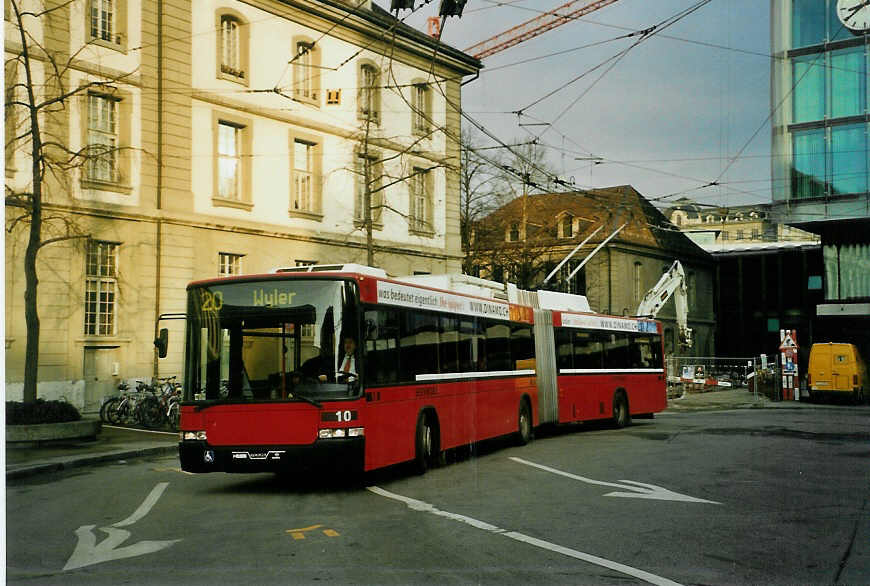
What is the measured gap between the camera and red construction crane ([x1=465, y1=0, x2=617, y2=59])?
62.5 ft

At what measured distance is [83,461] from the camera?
53.8ft

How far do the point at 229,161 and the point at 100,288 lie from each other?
8.22 m

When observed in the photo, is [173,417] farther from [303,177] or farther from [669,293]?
[669,293]

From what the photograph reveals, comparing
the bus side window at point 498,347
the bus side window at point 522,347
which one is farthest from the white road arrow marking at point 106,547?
the bus side window at point 522,347

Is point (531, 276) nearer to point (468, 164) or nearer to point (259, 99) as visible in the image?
point (468, 164)

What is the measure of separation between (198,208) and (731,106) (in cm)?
1390

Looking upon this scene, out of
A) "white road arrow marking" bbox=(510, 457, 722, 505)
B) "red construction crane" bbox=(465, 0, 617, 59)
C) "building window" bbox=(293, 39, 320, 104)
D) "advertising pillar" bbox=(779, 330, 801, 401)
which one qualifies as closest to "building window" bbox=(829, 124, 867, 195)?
"red construction crane" bbox=(465, 0, 617, 59)

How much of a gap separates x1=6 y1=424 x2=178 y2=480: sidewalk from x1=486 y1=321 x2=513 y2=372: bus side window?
6592mm

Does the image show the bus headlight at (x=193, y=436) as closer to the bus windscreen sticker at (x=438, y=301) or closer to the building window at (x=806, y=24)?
the bus windscreen sticker at (x=438, y=301)

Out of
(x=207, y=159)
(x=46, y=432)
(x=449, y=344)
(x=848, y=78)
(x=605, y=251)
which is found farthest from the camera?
(x=605, y=251)

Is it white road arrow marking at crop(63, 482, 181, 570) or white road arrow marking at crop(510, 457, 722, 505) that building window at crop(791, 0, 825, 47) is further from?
white road arrow marking at crop(63, 482, 181, 570)

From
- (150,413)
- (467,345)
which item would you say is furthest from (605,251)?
(467,345)

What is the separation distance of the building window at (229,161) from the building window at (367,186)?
140 inches

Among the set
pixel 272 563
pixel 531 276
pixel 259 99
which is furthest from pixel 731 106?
pixel 531 276
